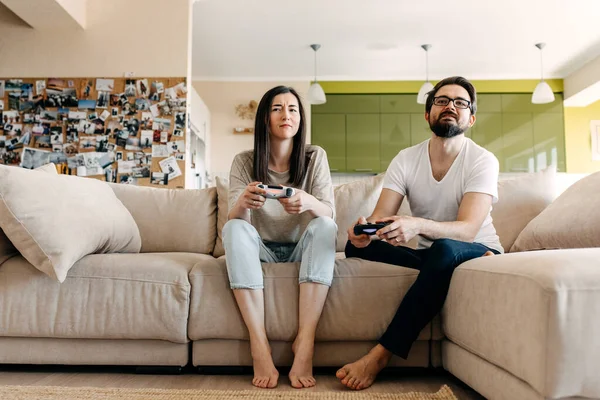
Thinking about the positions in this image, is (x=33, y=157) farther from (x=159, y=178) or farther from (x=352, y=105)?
(x=352, y=105)

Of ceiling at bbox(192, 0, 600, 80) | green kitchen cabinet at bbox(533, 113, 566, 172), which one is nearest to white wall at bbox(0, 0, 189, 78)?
ceiling at bbox(192, 0, 600, 80)

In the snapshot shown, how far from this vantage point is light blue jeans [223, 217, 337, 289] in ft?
5.41

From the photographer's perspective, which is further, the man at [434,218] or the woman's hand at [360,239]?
the woman's hand at [360,239]

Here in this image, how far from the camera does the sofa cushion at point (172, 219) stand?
8.00 ft

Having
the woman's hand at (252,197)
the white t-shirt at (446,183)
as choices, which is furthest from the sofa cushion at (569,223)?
the woman's hand at (252,197)

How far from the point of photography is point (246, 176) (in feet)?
6.49

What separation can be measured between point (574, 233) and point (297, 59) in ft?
16.1

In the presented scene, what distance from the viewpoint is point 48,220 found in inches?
66.3

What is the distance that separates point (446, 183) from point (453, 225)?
0.25 m

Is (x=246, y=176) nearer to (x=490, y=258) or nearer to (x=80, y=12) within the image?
(x=490, y=258)

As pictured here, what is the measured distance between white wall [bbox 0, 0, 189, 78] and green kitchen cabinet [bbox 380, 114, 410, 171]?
11.1ft

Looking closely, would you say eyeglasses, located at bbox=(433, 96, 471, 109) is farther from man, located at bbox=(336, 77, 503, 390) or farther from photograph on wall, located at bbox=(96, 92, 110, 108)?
photograph on wall, located at bbox=(96, 92, 110, 108)

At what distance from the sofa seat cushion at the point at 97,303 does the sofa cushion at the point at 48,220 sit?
0.09m

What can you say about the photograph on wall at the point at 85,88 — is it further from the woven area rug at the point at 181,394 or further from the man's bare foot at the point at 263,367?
the man's bare foot at the point at 263,367
